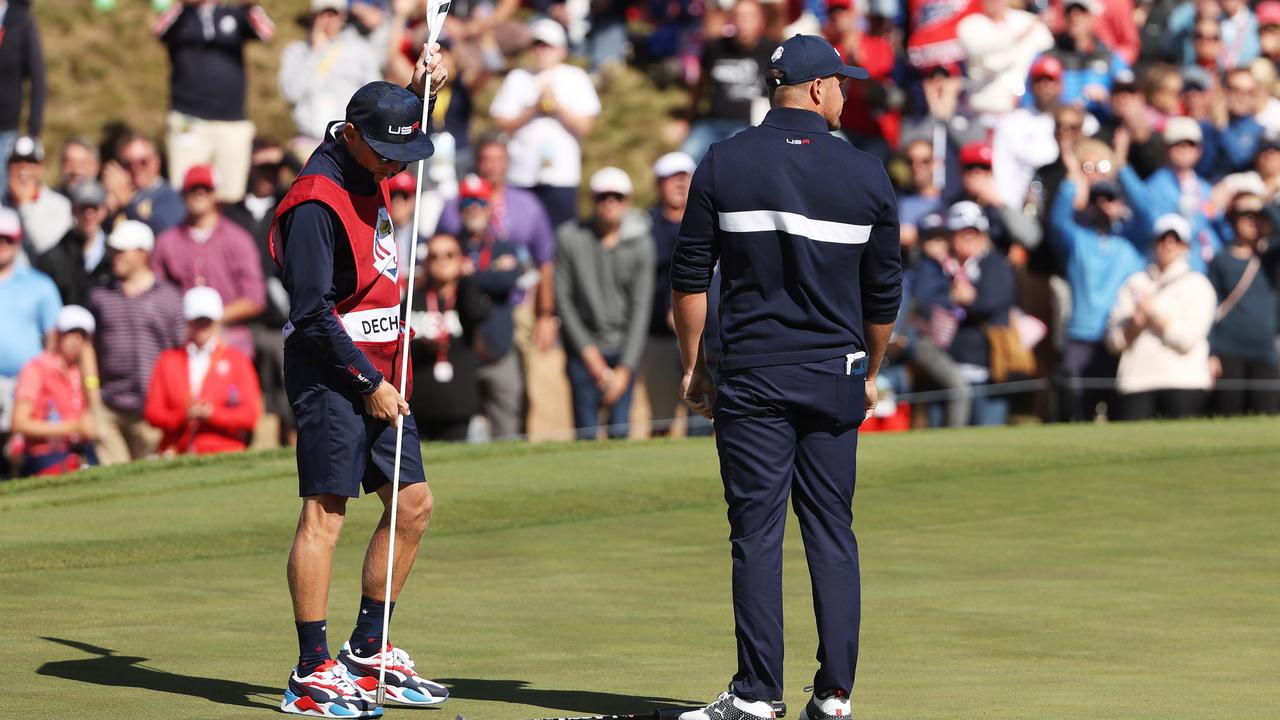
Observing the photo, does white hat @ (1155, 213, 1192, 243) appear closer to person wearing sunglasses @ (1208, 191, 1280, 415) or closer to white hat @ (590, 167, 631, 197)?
person wearing sunglasses @ (1208, 191, 1280, 415)

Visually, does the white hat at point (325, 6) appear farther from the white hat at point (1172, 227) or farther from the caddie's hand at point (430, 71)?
the caddie's hand at point (430, 71)

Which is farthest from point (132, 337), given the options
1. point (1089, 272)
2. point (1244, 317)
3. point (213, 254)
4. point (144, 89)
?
point (1244, 317)

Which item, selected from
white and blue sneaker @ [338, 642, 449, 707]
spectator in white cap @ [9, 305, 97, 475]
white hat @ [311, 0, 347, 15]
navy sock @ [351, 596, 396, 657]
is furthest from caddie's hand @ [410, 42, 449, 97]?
white hat @ [311, 0, 347, 15]

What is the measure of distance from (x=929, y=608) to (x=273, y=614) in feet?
8.45

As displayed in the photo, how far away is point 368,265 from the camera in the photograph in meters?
7.22

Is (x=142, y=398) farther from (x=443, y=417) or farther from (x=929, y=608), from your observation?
(x=929, y=608)

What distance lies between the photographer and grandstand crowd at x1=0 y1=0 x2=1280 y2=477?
14789mm

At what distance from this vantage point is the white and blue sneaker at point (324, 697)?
703 cm

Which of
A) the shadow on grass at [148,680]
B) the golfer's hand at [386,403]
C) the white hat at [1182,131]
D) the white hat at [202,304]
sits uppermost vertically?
the white hat at [1182,131]

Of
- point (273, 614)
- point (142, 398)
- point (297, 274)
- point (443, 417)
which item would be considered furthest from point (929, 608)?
point (142, 398)

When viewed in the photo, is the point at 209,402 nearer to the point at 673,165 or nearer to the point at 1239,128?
the point at 673,165

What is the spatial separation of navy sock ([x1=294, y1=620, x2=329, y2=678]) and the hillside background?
1307cm

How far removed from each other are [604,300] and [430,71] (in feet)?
26.6

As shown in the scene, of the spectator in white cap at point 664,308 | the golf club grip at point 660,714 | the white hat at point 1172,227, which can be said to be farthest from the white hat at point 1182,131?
the golf club grip at point 660,714
